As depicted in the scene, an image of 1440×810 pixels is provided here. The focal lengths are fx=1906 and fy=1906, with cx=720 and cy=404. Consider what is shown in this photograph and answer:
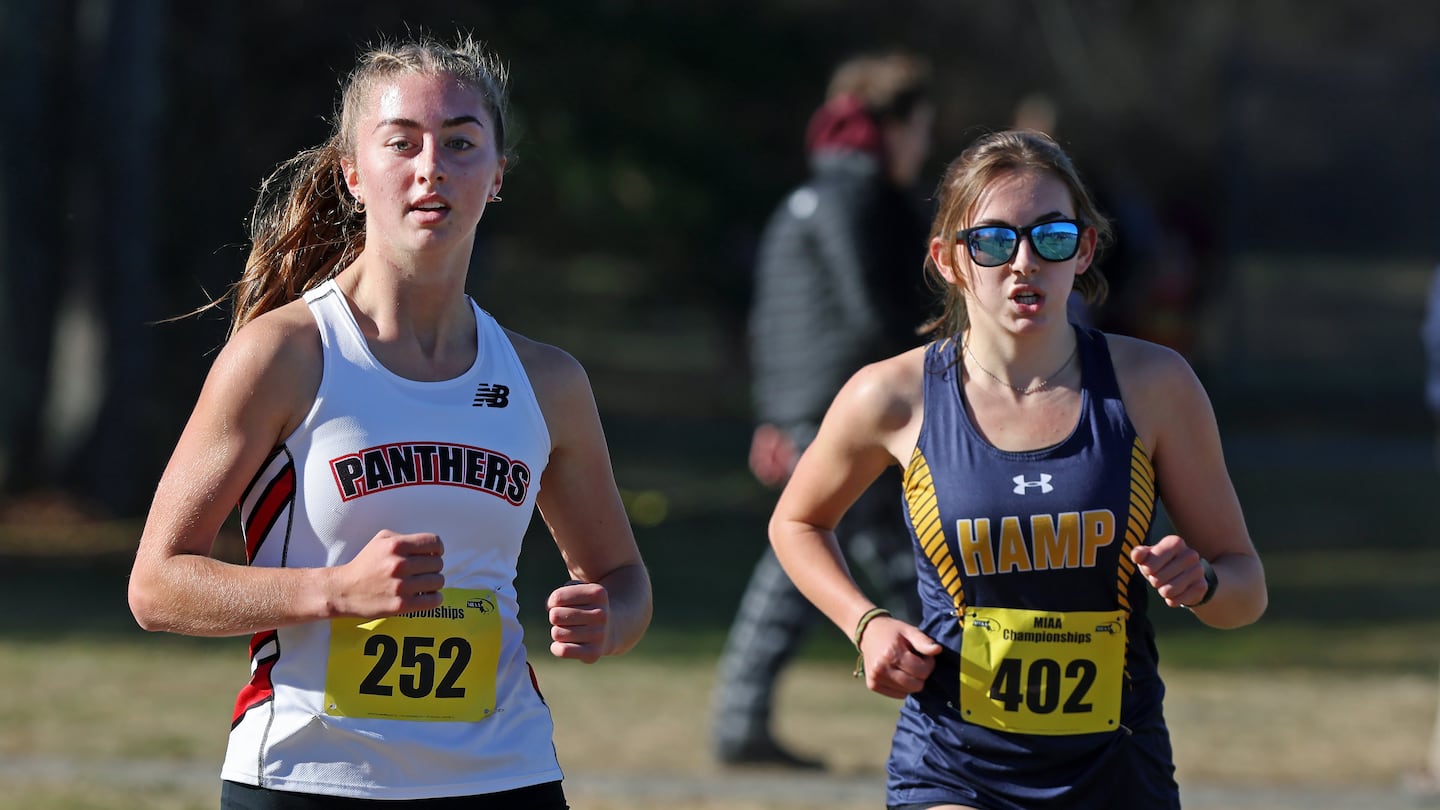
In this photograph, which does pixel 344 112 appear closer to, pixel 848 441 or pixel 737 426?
pixel 848 441

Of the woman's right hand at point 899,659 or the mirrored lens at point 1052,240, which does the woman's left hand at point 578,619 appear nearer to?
the woman's right hand at point 899,659

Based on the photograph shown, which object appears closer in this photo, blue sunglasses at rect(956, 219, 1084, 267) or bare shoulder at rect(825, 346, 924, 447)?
blue sunglasses at rect(956, 219, 1084, 267)

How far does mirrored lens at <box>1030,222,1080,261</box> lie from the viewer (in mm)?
3455

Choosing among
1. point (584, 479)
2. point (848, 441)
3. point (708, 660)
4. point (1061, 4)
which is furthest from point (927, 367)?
point (1061, 4)

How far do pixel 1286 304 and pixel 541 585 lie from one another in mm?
11766

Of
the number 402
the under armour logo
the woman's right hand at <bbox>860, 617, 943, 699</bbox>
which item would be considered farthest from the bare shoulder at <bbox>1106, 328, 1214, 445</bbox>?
the woman's right hand at <bbox>860, 617, 943, 699</bbox>

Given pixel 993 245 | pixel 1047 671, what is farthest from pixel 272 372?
pixel 1047 671

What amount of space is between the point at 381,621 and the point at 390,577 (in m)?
0.24

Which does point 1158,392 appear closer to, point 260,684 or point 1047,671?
point 1047,671

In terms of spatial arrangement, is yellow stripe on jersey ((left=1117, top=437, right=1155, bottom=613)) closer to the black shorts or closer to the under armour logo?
the under armour logo

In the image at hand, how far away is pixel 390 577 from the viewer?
2660 mm

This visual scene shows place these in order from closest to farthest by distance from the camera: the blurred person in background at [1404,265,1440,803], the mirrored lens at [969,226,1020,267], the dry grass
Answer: the mirrored lens at [969,226,1020,267]
the dry grass
the blurred person in background at [1404,265,1440,803]

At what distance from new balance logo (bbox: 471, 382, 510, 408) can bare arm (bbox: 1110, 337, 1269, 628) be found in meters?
1.15

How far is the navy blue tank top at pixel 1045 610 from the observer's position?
3.36m
